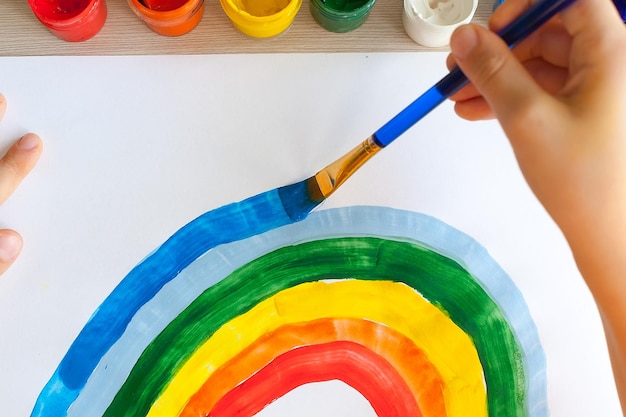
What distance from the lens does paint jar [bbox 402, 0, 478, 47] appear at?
31.8 inches

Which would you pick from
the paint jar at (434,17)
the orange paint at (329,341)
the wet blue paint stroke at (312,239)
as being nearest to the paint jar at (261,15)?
the paint jar at (434,17)

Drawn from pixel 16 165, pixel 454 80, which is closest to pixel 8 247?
pixel 16 165

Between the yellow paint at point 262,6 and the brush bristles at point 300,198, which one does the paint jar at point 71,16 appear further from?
the brush bristles at point 300,198

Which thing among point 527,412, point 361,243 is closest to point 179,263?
point 361,243

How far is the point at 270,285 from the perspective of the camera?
0.80 m

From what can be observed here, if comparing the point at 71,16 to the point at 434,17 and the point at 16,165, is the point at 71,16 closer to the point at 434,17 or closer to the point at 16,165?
the point at 16,165

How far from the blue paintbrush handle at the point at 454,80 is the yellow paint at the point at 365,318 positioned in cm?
22

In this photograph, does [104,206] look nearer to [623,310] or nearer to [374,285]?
[374,285]

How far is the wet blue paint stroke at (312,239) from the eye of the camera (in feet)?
2.53

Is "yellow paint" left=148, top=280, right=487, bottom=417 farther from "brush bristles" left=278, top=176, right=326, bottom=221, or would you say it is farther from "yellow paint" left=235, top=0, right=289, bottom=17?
"yellow paint" left=235, top=0, right=289, bottom=17

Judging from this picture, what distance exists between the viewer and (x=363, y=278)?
0.80 meters

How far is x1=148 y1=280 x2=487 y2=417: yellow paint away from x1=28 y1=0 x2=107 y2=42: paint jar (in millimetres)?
449

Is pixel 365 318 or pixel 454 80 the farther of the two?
pixel 365 318

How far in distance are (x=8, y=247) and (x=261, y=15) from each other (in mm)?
465
